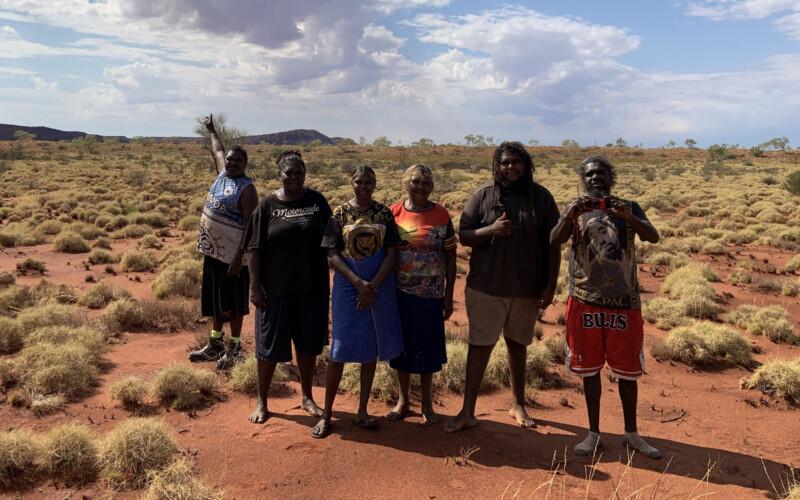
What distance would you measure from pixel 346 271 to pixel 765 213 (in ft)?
65.7

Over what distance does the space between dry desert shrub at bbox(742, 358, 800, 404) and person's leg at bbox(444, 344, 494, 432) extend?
346 cm

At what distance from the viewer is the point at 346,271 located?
3832mm

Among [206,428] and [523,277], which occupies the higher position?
[523,277]

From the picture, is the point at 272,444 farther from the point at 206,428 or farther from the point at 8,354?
the point at 8,354

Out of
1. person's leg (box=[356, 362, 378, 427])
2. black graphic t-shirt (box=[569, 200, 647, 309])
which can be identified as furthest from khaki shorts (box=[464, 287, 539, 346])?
person's leg (box=[356, 362, 378, 427])

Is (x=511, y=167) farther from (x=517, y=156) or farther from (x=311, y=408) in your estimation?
(x=311, y=408)

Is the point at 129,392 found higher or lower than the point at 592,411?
lower

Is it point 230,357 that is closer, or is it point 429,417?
point 429,417

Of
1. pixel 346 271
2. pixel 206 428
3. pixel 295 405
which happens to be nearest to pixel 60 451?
pixel 206 428

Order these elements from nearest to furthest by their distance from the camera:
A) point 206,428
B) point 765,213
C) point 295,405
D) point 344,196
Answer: point 206,428
point 295,405
point 765,213
point 344,196

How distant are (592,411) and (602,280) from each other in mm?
1047

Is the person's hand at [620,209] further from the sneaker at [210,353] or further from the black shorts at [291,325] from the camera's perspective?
the sneaker at [210,353]

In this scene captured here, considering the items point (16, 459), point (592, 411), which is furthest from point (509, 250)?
point (16, 459)

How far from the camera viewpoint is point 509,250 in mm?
3906
